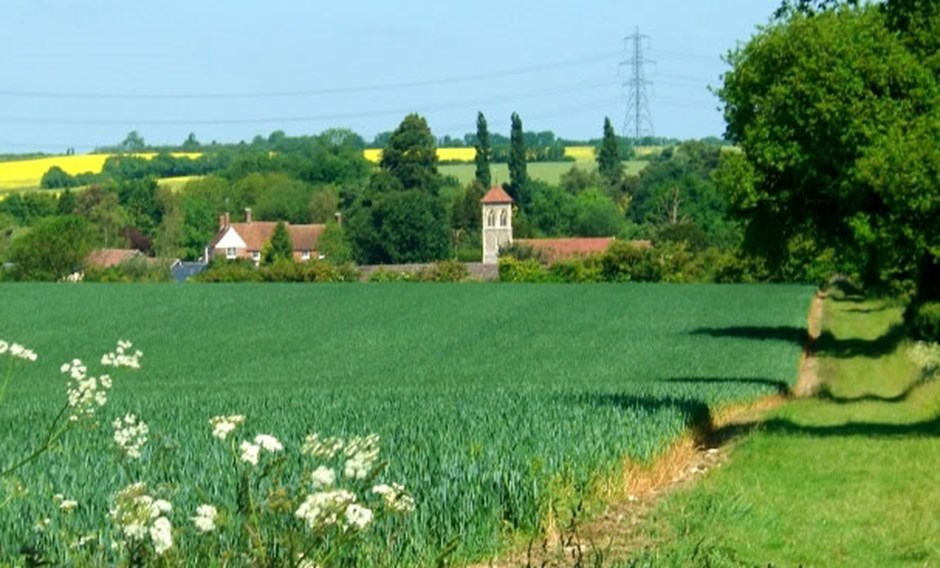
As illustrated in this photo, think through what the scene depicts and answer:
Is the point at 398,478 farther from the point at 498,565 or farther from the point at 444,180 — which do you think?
the point at 444,180

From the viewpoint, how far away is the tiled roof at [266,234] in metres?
146

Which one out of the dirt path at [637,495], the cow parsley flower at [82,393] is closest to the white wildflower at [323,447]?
the cow parsley flower at [82,393]

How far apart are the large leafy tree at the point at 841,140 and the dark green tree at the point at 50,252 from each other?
61356 millimetres

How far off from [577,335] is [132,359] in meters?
45.8

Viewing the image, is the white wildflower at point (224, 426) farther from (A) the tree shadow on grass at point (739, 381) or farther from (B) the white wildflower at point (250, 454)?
(A) the tree shadow on grass at point (739, 381)

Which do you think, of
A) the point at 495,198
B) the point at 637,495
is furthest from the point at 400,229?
the point at 637,495

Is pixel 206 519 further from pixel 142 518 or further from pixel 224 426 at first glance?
pixel 224 426

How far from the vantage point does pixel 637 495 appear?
17078mm

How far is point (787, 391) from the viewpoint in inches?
1393

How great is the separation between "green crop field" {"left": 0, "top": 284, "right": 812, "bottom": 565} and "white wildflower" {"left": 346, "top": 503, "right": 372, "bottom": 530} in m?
1.15

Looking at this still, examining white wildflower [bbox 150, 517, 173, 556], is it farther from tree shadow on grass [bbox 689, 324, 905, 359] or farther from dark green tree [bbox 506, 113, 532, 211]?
dark green tree [bbox 506, 113, 532, 211]

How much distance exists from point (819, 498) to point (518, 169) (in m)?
152

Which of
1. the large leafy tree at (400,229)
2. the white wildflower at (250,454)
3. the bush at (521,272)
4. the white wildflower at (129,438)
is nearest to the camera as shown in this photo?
the white wildflower at (250,454)

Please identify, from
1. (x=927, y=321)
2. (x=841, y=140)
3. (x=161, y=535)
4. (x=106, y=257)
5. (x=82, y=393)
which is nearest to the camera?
(x=161, y=535)
